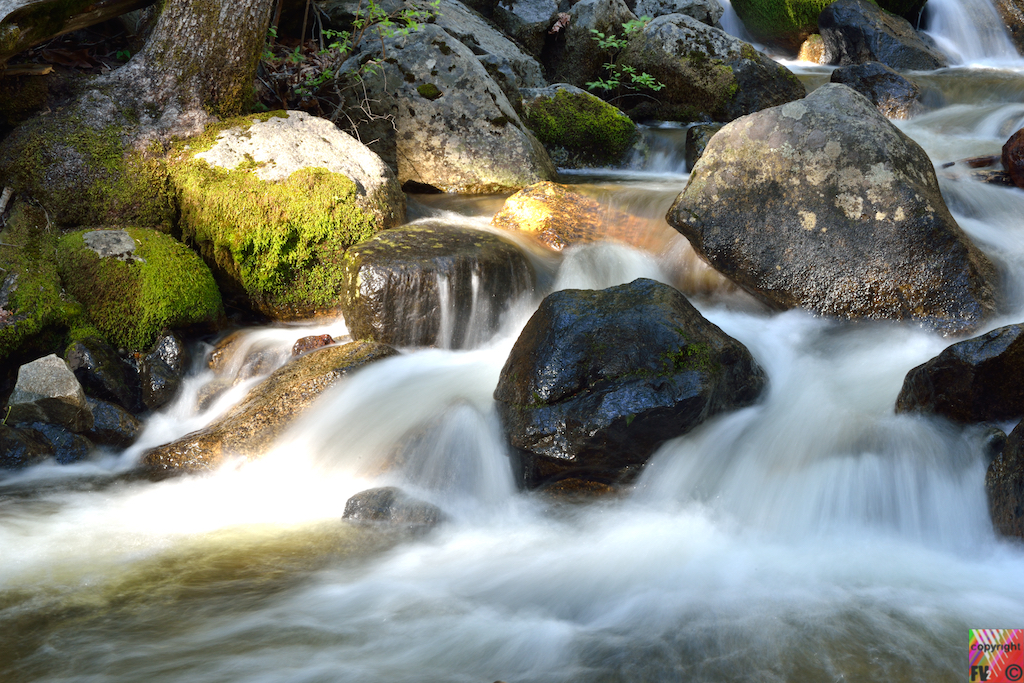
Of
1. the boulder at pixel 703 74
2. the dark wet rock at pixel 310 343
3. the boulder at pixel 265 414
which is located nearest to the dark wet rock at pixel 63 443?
the boulder at pixel 265 414

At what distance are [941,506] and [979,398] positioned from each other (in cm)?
57

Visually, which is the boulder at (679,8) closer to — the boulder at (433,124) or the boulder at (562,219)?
the boulder at (433,124)

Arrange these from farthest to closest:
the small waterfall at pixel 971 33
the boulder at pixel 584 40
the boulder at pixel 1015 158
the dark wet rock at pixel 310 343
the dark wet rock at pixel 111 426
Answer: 1. the small waterfall at pixel 971 33
2. the boulder at pixel 584 40
3. the boulder at pixel 1015 158
4. the dark wet rock at pixel 310 343
5. the dark wet rock at pixel 111 426

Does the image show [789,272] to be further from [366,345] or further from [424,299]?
[366,345]

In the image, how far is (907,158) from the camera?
5297mm

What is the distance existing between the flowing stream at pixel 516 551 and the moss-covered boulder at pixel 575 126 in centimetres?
432

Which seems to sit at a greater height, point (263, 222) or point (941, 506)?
point (263, 222)

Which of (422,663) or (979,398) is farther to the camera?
(979,398)

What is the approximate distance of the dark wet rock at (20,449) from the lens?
4043 millimetres

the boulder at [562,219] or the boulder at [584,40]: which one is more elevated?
the boulder at [584,40]

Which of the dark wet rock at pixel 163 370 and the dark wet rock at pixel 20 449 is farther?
the dark wet rock at pixel 163 370

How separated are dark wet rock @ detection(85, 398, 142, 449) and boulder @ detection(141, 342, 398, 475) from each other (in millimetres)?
264

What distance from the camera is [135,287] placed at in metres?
5.05

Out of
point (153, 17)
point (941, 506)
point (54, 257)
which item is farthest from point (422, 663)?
point (153, 17)
